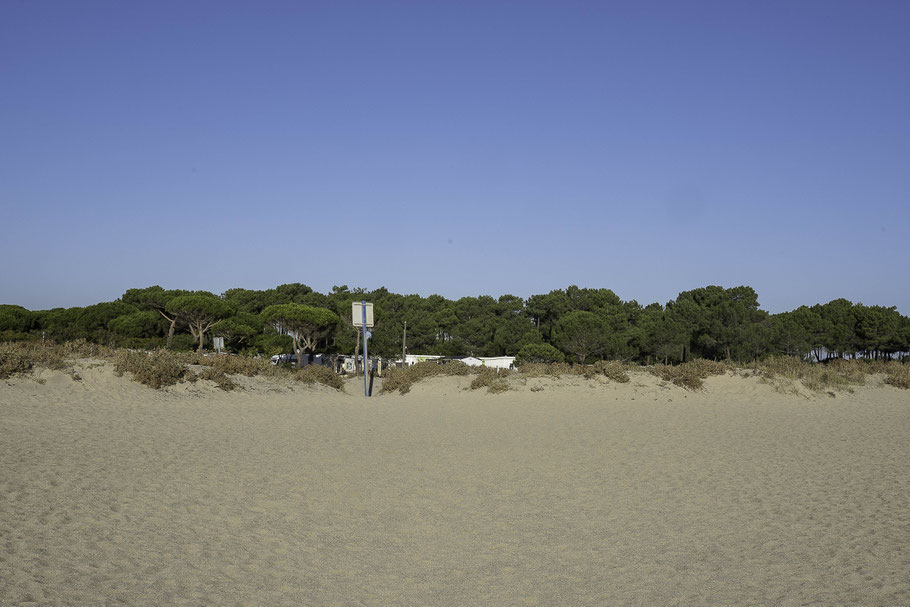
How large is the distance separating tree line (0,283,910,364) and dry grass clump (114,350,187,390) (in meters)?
27.3

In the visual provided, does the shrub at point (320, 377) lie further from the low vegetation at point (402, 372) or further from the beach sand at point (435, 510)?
the beach sand at point (435, 510)

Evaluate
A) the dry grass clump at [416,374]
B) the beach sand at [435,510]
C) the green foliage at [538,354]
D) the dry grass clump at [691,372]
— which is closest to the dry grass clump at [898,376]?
the dry grass clump at [691,372]

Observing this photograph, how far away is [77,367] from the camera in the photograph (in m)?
17.2

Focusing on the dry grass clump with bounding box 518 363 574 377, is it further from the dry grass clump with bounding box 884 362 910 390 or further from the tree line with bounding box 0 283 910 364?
the tree line with bounding box 0 283 910 364

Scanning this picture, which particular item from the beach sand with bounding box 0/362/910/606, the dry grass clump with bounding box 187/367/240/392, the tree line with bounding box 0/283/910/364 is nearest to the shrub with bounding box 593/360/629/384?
the beach sand with bounding box 0/362/910/606

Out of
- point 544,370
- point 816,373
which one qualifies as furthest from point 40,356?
point 816,373

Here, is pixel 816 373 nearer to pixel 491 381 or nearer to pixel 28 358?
pixel 491 381

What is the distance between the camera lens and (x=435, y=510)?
7.77 metres

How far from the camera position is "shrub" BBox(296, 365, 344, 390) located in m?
23.5

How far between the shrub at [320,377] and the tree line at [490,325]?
75.9 feet

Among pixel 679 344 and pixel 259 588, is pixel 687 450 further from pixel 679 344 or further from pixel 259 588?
pixel 679 344

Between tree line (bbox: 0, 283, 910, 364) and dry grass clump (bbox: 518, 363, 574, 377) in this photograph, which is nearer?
dry grass clump (bbox: 518, 363, 574, 377)

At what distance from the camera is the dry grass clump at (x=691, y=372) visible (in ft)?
70.6

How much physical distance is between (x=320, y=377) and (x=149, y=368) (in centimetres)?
765
